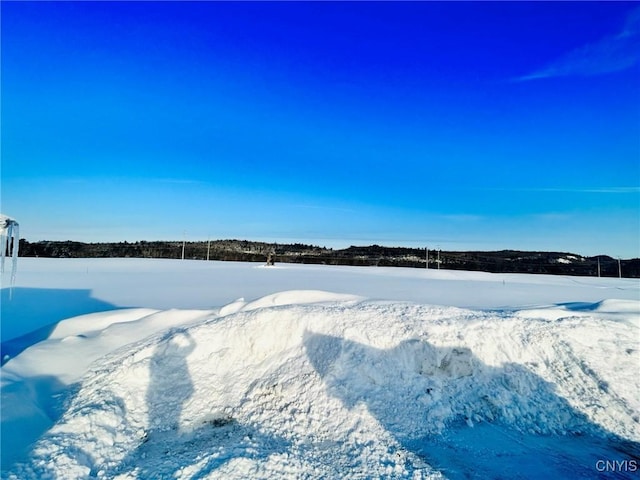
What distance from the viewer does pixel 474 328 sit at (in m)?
6.98

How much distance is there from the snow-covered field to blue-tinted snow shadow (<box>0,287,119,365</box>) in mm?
115

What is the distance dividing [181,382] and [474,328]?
5.39 metres

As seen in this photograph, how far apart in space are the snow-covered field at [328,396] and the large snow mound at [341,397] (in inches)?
0.9

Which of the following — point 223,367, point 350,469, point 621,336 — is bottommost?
point 350,469

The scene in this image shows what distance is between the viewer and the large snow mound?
4496 mm

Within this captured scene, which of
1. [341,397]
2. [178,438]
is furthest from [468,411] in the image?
[178,438]

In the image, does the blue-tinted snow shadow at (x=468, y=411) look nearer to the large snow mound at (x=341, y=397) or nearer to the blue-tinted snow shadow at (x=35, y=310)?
the large snow mound at (x=341, y=397)

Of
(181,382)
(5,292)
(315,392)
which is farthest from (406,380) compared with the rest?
(5,292)

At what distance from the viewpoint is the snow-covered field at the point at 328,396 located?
4.50m

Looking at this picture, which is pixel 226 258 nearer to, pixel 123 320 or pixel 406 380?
pixel 123 320

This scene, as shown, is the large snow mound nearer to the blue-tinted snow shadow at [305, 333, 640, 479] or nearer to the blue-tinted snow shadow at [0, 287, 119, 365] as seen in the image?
the blue-tinted snow shadow at [305, 333, 640, 479]

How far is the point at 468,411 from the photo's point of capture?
5785mm

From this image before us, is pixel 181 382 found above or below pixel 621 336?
below

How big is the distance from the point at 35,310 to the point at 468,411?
11.9 m
